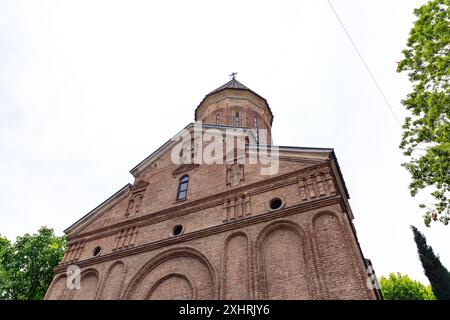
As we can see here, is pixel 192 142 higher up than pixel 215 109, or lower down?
lower down

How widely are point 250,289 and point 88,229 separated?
998 cm

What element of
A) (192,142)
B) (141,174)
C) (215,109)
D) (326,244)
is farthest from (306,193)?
(215,109)

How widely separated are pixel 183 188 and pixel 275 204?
16.7 feet

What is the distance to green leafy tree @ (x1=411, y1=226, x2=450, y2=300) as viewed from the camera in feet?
78.5

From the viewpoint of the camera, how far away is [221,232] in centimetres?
1148

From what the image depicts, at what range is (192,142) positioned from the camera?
647 inches

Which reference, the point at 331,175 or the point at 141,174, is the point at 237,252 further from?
the point at 141,174

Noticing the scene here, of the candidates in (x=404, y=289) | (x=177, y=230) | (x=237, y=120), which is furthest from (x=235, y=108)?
(x=404, y=289)

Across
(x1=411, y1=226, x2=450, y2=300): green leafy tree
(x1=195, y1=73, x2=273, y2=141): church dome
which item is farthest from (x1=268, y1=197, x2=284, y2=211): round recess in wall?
(x1=411, y1=226, x2=450, y2=300): green leafy tree

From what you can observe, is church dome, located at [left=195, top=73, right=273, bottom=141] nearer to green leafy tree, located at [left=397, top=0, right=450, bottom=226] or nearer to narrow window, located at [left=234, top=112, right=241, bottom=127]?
narrow window, located at [left=234, top=112, right=241, bottom=127]

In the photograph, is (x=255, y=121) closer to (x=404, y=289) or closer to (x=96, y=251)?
(x=96, y=251)
